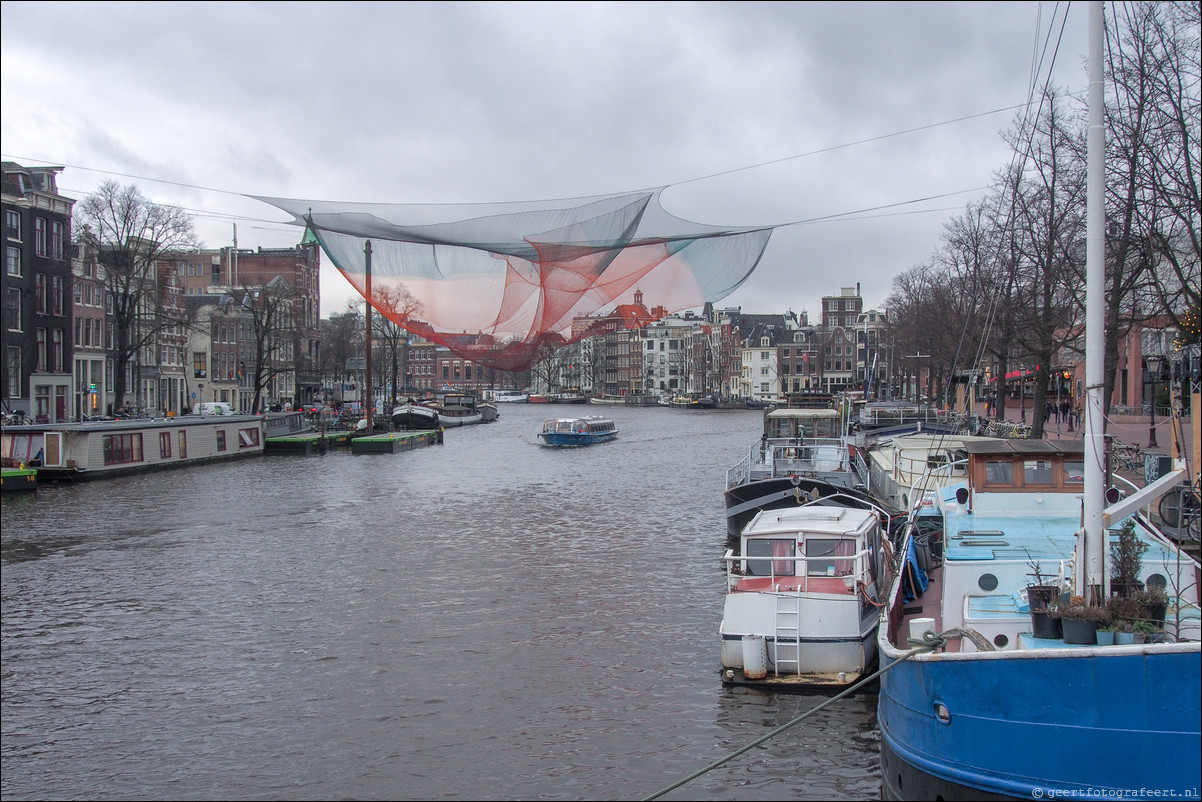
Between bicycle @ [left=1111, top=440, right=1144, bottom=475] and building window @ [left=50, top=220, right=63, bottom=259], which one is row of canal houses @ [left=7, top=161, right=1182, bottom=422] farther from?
bicycle @ [left=1111, top=440, right=1144, bottom=475]

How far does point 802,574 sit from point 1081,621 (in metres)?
7.51

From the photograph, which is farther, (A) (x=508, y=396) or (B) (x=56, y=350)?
(A) (x=508, y=396)

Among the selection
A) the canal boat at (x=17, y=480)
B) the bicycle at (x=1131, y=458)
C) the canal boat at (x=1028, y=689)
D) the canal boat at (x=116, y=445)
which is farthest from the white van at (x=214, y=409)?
the canal boat at (x=1028, y=689)

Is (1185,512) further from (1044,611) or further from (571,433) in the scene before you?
(571,433)

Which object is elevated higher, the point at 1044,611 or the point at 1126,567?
the point at 1126,567

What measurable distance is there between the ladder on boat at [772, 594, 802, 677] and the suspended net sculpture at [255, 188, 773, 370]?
16.9ft

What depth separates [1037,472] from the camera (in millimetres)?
16125

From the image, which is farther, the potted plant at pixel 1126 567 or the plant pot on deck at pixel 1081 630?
the potted plant at pixel 1126 567

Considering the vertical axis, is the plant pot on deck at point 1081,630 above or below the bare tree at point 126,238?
below

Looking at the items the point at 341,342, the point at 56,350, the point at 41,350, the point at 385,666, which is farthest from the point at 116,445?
the point at 341,342

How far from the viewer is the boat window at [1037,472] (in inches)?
632

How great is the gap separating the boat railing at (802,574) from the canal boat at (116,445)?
36.9 metres

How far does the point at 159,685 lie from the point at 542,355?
8.46 metres

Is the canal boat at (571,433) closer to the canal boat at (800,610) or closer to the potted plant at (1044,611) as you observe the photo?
the canal boat at (800,610)
